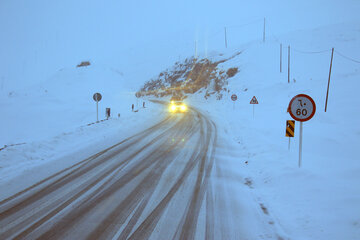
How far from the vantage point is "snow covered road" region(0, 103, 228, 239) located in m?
3.21

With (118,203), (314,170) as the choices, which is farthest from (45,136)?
(314,170)

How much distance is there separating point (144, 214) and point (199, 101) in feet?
135

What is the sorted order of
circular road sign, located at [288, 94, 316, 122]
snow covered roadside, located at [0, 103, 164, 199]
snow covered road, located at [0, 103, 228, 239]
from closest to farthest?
snow covered road, located at [0, 103, 228, 239] < snow covered roadside, located at [0, 103, 164, 199] < circular road sign, located at [288, 94, 316, 122]

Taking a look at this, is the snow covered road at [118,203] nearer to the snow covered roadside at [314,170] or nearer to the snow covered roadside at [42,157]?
the snow covered roadside at [42,157]

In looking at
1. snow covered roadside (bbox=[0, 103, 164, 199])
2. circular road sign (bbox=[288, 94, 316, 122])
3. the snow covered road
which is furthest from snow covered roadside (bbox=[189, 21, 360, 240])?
snow covered roadside (bbox=[0, 103, 164, 199])

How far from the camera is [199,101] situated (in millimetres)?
44219

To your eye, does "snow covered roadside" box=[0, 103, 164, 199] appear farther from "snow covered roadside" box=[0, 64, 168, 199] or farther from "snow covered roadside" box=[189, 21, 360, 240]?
"snow covered roadside" box=[189, 21, 360, 240]

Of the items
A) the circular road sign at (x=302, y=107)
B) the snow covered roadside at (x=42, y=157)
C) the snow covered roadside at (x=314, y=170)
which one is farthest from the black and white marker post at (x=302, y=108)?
the snow covered roadside at (x=42, y=157)

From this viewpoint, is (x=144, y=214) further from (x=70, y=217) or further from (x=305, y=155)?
(x=305, y=155)

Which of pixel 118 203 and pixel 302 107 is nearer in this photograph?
pixel 118 203


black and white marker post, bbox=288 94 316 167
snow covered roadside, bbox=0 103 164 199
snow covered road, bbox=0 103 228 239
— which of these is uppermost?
black and white marker post, bbox=288 94 316 167

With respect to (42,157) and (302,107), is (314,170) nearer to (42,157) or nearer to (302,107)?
(302,107)

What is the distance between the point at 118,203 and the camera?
4055 millimetres

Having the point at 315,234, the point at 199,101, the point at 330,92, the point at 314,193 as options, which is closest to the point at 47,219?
the point at 315,234
